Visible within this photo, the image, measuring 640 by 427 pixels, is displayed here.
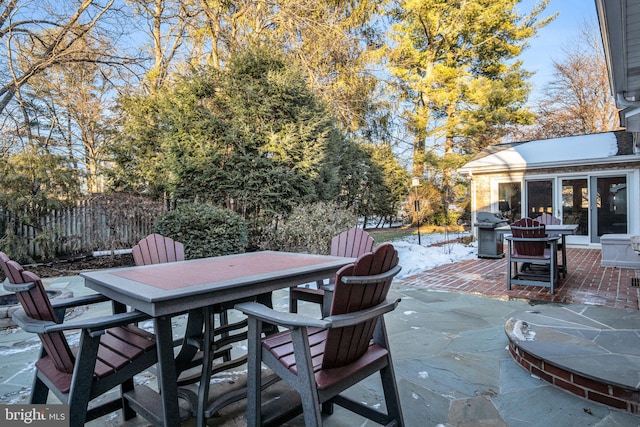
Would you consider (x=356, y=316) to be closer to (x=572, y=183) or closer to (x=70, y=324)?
(x=70, y=324)

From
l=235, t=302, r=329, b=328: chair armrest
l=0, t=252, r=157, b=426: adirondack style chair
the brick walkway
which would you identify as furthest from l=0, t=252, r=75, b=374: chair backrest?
the brick walkway

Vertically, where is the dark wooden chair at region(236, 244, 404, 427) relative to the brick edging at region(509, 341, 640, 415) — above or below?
above

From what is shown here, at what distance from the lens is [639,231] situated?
26.3ft

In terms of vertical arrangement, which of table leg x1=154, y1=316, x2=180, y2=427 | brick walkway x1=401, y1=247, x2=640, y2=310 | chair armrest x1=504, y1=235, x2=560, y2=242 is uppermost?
chair armrest x1=504, y1=235, x2=560, y2=242

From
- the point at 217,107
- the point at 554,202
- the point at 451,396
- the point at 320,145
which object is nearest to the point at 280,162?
the point at 320,145

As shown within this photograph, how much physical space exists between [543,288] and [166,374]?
482cm

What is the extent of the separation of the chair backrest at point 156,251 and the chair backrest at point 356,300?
1.76 meters

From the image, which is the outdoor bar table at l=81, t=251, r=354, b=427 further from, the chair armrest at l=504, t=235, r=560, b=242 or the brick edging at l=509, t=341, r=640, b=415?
the chair armrest at l=504, t=235, r=560, b=242

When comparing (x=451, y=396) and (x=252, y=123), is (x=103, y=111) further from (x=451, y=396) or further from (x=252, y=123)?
(x=451, y=396)

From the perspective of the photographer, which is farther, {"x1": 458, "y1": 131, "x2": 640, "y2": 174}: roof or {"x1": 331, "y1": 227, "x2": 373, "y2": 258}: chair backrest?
{"x1": 458, "y1": 131, "x2": 640, "y2": 174}: roof

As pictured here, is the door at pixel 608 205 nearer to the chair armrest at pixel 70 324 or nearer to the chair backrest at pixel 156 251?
the chair backrest at pixel 156 251

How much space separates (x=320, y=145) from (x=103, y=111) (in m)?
9.84

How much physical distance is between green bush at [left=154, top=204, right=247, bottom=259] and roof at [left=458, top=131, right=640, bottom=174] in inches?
275

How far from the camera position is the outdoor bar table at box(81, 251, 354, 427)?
160 centimetres
